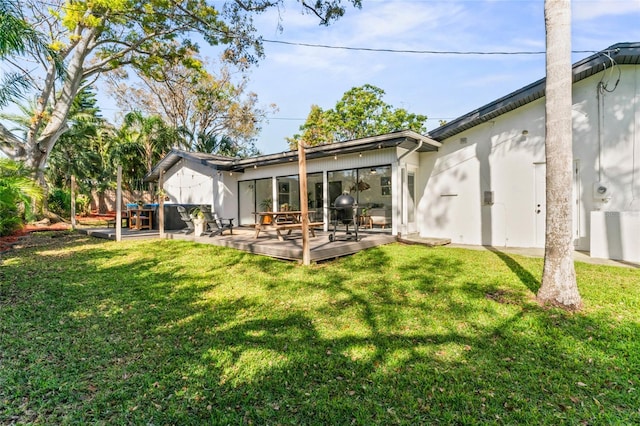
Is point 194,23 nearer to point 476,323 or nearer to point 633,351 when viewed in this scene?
point 476,323

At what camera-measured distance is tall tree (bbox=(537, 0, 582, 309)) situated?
384 cm

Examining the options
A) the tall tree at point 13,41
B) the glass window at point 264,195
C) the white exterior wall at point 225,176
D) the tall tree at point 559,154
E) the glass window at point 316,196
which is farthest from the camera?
the glass window at point 264,195

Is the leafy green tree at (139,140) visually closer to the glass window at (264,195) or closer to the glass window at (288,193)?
the glass window at (264,195)

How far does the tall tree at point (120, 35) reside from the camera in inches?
362

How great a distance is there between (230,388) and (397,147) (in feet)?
24.8

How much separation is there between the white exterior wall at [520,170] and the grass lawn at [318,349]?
2.38 metres

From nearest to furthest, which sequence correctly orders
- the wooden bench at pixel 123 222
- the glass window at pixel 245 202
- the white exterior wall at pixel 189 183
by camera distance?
the wooden bench at pixel 123 222 < the glass window at pixel 245 202 < the white exterior wall at pixel 189 183

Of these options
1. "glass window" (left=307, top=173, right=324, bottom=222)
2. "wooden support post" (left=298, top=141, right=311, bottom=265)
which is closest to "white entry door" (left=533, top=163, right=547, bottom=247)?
"wooden support post" (left=298, top=141, right=311, bottom=265)

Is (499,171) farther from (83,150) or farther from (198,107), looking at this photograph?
(83,150)

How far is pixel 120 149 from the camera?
662 inches

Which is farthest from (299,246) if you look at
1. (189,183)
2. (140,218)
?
(189,183)

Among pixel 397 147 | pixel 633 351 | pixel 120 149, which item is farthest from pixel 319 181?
pixel 120 149

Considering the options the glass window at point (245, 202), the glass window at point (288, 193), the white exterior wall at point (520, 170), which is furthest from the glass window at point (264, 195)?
the white exterior wall at point (520, 170)

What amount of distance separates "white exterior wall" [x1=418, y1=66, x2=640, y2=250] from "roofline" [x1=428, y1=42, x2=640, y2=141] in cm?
19
